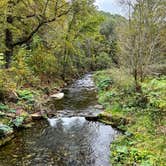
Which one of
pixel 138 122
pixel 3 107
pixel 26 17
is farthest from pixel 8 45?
pixel 138 122

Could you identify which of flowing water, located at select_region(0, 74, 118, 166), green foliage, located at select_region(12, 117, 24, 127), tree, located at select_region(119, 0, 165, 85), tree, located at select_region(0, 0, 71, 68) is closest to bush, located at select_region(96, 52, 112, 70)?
tree, located at select_region(0, 0, 71, 68)

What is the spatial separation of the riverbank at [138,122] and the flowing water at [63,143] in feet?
1.89

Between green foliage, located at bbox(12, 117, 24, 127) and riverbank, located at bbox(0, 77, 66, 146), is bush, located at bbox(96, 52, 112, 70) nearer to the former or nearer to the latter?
riverbank, located at bbox(0, 77, 66, 146)

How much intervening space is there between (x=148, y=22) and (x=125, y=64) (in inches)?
120

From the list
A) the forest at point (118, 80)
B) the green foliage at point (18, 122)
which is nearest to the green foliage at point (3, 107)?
the forest at point (118, 80)

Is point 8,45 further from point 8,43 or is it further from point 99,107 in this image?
point 99,107

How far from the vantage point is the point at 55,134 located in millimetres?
13797

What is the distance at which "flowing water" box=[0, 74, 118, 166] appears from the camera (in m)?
10.8

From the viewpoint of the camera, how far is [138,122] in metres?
13.8

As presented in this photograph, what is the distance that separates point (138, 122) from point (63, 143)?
3653 mm

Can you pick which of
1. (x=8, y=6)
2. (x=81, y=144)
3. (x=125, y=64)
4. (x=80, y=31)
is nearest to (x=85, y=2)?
(x=8, y=6)

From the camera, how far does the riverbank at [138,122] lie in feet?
34.2

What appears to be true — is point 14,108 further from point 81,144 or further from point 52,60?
point 52,60

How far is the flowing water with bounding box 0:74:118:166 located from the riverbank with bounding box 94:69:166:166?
0.58 m
